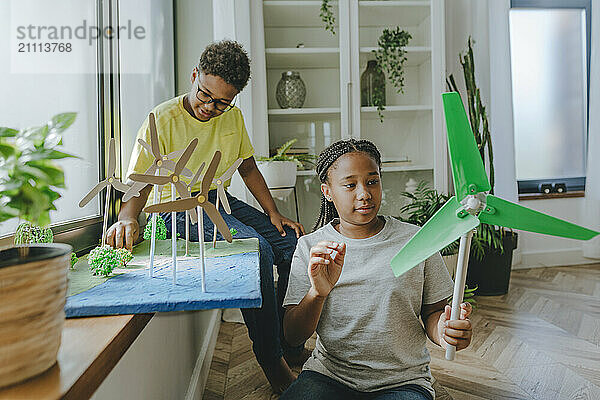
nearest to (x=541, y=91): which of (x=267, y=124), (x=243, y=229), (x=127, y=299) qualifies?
(x=267, y=124)

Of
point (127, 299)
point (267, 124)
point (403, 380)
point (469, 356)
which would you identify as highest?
point (267, 124)

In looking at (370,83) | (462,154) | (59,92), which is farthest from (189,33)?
(462,154)

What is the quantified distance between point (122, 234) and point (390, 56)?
2153mm

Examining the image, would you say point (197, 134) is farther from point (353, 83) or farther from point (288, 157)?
point (353, 83)

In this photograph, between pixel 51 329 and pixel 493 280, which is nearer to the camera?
pixel 51 329

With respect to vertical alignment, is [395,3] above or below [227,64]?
above

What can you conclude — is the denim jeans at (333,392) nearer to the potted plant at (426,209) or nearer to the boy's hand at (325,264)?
the boy's hand at (325,264)

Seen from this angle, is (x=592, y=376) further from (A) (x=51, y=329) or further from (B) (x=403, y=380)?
(A) (x=51, y=329)

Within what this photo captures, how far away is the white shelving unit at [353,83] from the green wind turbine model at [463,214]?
2.22m

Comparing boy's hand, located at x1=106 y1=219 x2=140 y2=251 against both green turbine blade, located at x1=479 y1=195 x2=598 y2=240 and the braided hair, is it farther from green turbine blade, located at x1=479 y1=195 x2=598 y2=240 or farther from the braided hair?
green turbine blade, located at x1=479 y1=195 x2=598 y2=240

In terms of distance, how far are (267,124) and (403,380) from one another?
1993 mm

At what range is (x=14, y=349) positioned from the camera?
0.55 metres

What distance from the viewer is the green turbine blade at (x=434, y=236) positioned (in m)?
0.72

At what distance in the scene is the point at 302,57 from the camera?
9.77 ft
